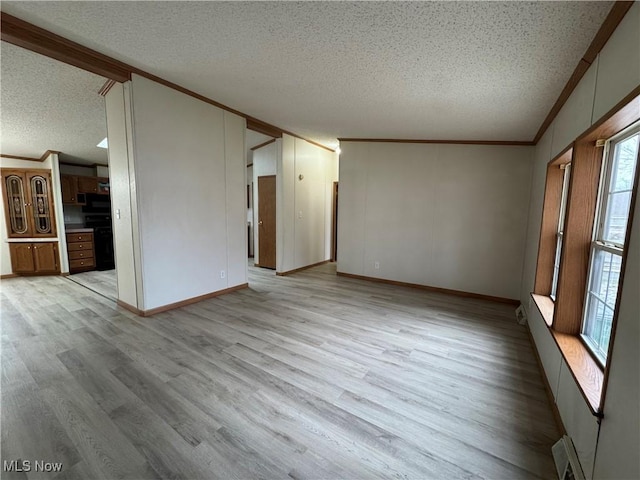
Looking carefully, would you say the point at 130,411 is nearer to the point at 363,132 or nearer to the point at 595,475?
the point at 595,475

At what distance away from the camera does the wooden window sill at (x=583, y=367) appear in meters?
1.30

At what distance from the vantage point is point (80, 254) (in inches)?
219

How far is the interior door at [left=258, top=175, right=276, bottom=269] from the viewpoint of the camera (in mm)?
5736

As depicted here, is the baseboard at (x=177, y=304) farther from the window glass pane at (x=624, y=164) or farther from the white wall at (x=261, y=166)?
the window glass pane at (x=624, y=164)

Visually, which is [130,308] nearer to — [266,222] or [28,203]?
[266,222]

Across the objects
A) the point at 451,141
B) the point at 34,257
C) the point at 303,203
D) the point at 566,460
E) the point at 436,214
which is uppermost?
the point at 451,141

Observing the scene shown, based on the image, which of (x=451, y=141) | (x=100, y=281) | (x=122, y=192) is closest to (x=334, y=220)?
(x=451, y=141)

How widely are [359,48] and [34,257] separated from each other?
685 centimetres

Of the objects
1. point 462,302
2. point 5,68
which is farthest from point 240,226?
point 462,302

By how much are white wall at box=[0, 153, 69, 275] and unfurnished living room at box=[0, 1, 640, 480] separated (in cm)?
48

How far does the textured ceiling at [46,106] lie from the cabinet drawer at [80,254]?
196 centimetres

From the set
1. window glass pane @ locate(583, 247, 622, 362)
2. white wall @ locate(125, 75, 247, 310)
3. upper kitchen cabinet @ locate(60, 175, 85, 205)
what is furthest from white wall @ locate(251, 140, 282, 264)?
window glass pane @ locate(583, 247, 622, 362)

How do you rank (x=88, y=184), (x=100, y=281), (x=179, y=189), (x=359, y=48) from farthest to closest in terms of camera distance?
(x=88, y=184), (x=100, y=281), (x=179, y=189), (x=359, y=48)

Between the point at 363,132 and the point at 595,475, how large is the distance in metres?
4.22
